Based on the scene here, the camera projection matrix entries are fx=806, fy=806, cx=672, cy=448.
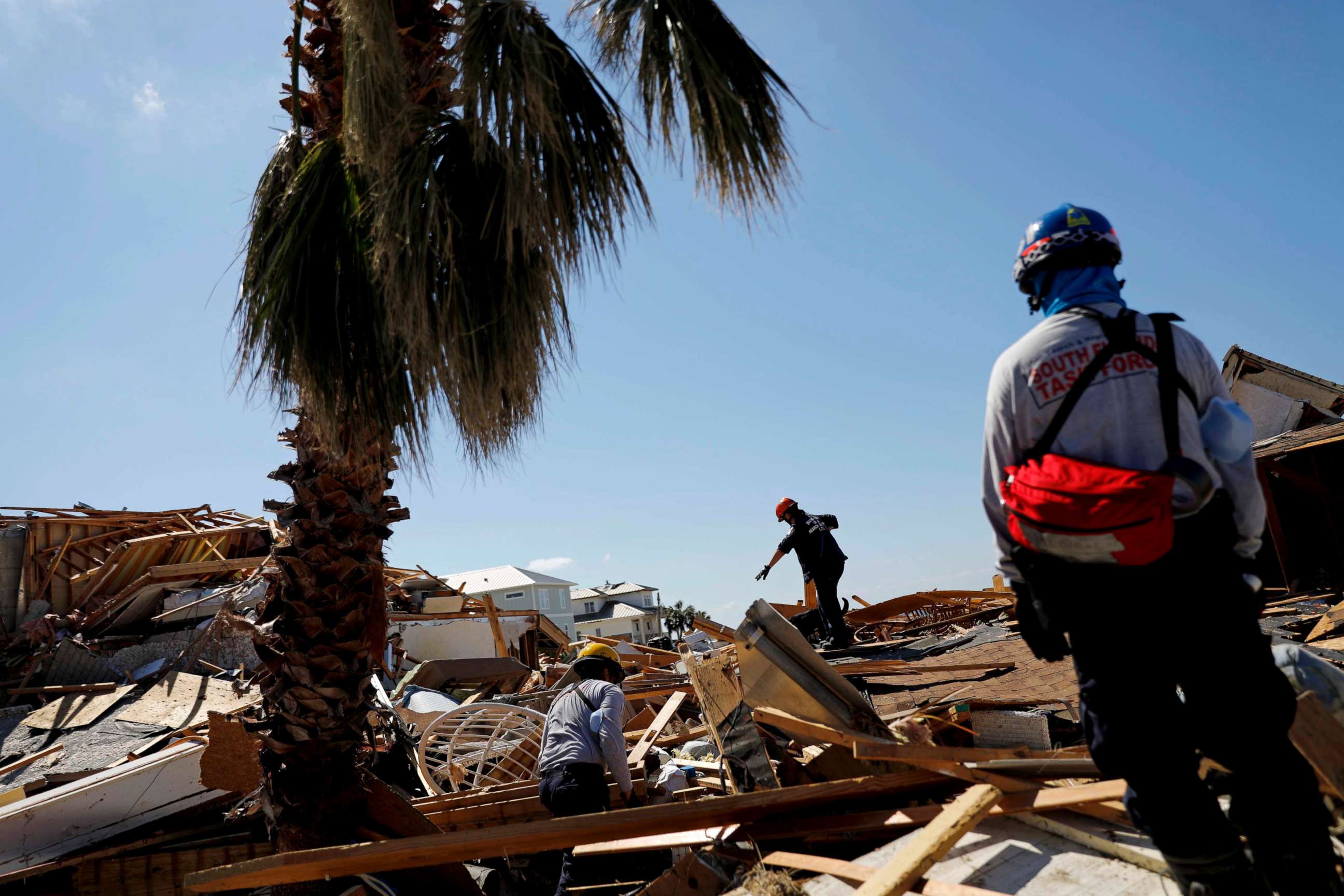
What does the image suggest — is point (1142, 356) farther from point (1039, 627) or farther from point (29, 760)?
point (29, 760)

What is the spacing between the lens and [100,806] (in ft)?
18.0

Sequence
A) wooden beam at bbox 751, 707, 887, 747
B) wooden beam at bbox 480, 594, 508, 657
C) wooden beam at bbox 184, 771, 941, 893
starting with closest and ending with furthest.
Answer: wooden beam at bbox 184, 771, 941, 893 → wooden beam at bbox 751, 707, 887, 747 → wooden beam at bbox 480, 594, 508, 657

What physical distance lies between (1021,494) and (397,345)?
3.03 m

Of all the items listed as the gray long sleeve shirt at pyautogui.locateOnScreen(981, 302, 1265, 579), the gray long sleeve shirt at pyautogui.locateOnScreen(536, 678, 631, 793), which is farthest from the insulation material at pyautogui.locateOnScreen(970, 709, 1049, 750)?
the gray long sleeve shirt at pyautogui.locateOnScreen(981, 302, 1265, 579)

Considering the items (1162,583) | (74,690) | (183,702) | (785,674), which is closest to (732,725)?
(785,674)

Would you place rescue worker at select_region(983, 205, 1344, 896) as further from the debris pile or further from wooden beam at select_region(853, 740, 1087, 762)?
wooden beam at select_region(853, 740, 1087, 762)

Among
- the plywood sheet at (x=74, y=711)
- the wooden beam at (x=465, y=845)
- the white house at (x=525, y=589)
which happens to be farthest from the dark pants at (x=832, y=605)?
the white house at (x=525, y=589)

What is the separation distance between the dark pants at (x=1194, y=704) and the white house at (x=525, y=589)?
186ft

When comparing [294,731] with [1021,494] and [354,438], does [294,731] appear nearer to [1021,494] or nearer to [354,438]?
[354,438]

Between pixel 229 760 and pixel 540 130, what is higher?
pixel 540 130

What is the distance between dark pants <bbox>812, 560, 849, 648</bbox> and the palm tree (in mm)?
5824

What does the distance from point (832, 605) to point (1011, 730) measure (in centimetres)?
478

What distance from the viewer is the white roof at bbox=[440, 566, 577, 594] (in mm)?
59406

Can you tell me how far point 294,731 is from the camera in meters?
4.72
